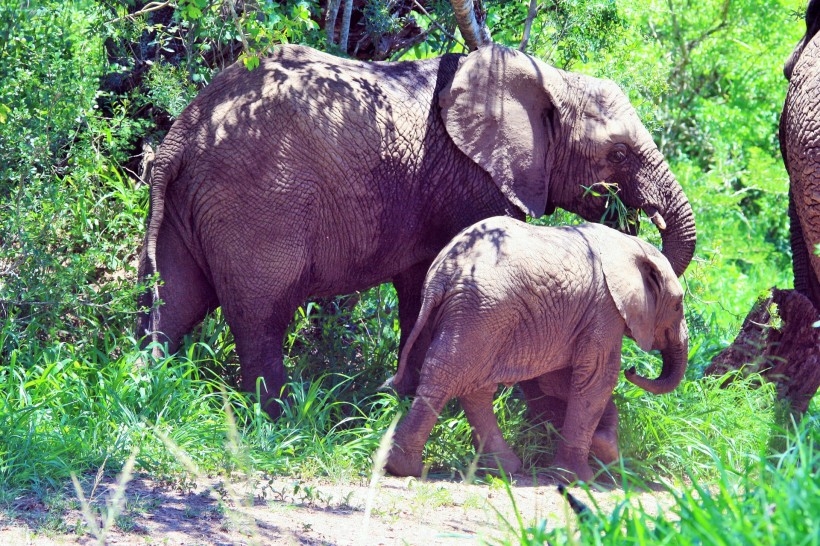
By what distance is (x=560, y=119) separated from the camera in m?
6.53

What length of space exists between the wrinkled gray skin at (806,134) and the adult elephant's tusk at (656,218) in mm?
708

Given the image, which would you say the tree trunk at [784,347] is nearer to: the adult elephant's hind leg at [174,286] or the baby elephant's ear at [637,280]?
the baby elephant's ear at [637,280]

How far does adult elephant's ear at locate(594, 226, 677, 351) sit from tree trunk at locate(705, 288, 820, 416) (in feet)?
3.35

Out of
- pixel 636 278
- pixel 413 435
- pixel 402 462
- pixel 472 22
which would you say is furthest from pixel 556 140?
pixel 402 462

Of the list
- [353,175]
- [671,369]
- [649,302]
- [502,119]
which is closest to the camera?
[649,302]

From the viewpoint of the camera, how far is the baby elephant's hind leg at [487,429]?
5809 mm

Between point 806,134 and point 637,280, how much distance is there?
110 centimetres

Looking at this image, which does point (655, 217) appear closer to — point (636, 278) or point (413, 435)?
point (636, 278)

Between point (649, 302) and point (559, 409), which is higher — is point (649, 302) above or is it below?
above

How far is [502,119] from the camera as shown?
6367mm

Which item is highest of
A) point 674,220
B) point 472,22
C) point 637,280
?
point 472,22

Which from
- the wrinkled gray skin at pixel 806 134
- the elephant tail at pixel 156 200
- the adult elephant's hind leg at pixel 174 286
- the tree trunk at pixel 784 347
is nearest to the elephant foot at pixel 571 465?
the tree trunk at pixel 784 347

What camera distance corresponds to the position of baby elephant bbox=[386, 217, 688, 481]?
554cm

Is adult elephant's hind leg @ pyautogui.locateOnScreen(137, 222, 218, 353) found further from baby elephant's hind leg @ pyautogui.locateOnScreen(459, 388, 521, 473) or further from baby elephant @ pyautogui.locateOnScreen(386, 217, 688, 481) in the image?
baby elephant's hind leg @ pyautogui.locateOnScreen(459, 388, 521, 473)
